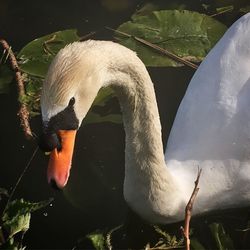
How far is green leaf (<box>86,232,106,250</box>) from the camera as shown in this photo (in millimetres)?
4215

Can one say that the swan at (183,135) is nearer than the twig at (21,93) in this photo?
Yes

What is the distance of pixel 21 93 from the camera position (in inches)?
202

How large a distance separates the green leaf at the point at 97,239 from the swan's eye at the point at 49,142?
3.68 ft

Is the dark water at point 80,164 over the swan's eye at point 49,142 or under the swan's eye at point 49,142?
under

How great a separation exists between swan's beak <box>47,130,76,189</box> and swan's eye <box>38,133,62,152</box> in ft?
0.10

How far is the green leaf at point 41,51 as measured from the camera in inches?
206

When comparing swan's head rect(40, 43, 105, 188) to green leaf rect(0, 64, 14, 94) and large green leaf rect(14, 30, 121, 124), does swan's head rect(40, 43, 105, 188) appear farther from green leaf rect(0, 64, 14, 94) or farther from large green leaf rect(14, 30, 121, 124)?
green leaf rect(0, 64, 14, 94)

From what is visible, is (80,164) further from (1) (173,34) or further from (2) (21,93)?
(1) (173,34)

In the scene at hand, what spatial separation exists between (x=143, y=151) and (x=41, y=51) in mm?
1834

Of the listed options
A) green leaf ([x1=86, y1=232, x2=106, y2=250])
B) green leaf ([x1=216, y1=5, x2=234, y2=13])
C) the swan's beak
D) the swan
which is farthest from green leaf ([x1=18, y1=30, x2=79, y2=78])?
the swan's beak

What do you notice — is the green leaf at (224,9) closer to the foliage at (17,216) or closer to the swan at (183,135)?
the swan at (183,135)

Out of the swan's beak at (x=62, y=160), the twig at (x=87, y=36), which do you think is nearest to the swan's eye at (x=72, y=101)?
the swan's beak at (x=62, y=160)

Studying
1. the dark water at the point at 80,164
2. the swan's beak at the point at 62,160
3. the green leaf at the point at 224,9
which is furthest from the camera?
the green leaf at the point at 224,9

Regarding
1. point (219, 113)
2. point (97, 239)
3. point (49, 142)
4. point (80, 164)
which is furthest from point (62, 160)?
point (80, 164)
